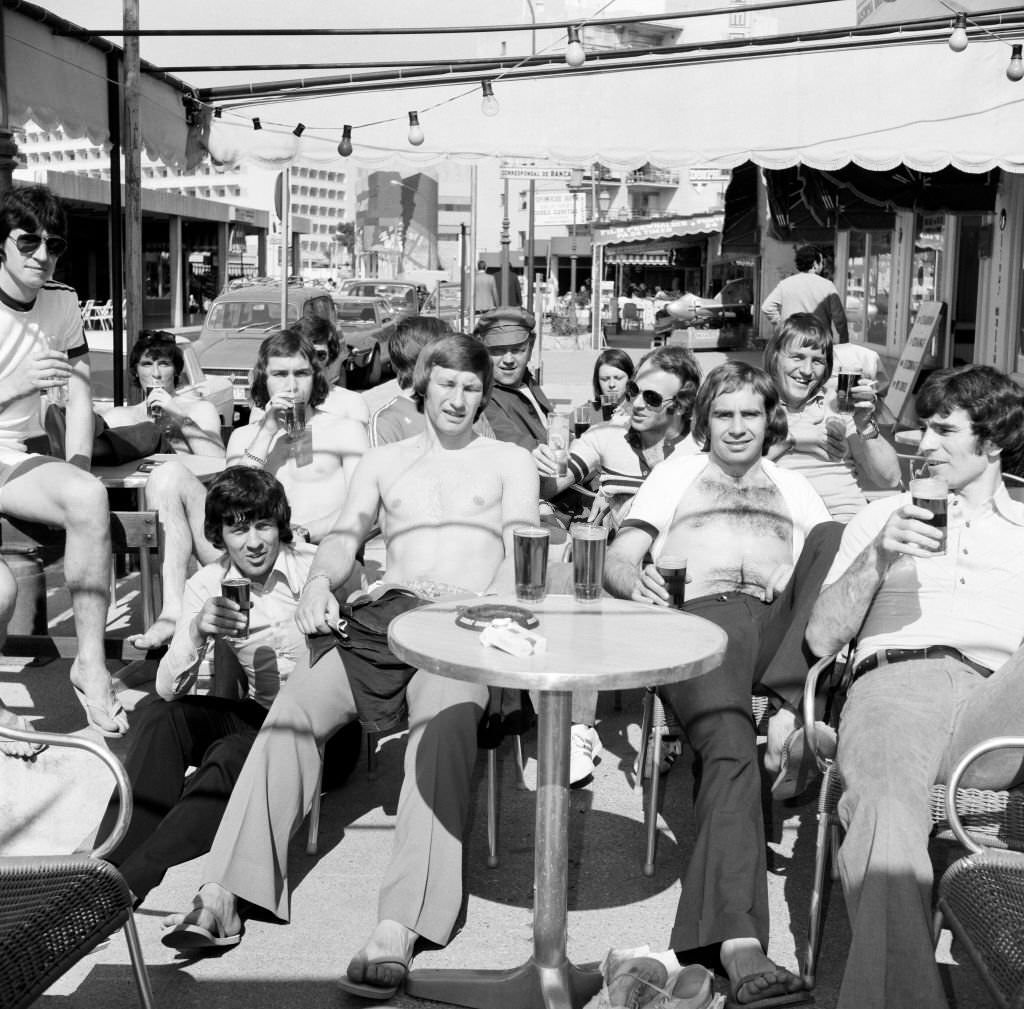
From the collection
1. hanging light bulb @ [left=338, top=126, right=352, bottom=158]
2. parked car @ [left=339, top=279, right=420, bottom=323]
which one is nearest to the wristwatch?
hanging light bulb @ [left=338, top=126, right=352, bottom=158]

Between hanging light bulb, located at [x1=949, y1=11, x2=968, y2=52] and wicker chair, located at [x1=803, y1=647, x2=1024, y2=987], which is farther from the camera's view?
hanging light bulb, located at [x1=949, y1=11, x2=968, y2=52]

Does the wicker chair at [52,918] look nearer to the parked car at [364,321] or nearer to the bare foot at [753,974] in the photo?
the bare foot at [753,974]

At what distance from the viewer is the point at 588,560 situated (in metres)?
2.88

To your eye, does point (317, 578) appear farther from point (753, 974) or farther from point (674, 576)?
point (753, 974)

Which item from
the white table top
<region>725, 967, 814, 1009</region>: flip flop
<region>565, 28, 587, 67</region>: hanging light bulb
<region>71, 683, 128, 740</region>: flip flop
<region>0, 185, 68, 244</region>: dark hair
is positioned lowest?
<region>725, 967, 814, 1009</region>: flip flop

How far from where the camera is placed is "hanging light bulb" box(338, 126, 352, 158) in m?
8.05

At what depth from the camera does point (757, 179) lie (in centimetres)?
1789

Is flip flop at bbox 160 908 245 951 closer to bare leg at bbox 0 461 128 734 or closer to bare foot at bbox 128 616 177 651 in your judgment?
bare foot at bbox 128 616 177 651

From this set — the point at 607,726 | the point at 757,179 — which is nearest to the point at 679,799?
the point at 607,726

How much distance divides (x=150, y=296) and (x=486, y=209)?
95.1ft

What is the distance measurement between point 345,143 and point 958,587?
5950 millimetres

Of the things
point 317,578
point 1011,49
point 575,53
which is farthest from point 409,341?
point 1011,49

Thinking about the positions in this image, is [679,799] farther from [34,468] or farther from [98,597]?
[34,468]

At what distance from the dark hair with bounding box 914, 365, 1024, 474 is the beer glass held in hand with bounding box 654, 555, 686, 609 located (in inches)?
27.2
